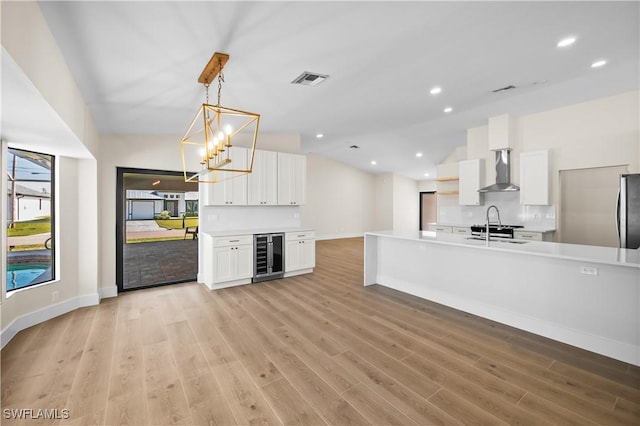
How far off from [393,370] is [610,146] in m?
5.19

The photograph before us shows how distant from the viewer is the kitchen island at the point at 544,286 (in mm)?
2492

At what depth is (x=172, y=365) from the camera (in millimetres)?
2480

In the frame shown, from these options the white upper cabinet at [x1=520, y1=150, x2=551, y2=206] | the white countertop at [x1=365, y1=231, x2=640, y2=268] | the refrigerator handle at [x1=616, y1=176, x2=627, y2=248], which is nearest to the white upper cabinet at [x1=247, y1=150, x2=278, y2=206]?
the white countertop at [x1=365, y1=231, x2=640, y2=268]

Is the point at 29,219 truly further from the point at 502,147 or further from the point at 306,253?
the point at 502,147

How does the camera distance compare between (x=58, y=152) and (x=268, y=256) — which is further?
(x=268, y=256)

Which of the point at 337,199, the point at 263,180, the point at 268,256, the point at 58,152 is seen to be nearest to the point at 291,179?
the point at 263,180

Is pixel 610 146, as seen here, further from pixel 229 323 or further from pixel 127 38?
pixel 127 38

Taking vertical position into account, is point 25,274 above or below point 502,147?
below

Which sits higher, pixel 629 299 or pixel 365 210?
pixel 365 210

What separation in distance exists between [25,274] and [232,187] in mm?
2831

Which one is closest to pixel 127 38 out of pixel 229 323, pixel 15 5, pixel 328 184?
pixel 15 5

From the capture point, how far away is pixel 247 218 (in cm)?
559

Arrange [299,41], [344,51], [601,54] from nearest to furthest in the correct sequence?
[299,41]
[344,51]
[601,54]

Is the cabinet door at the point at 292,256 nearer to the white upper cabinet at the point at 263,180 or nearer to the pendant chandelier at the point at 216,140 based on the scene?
the white upper cabinet at the point at 263,180
